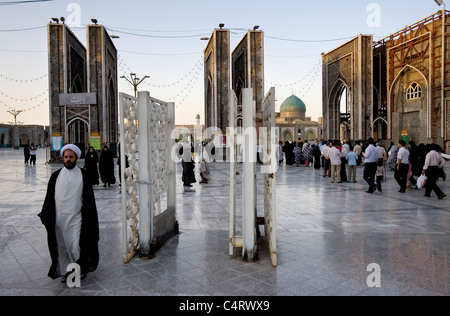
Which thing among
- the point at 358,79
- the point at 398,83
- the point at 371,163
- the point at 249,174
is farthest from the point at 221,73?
the point at 249,174

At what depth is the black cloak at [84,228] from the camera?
348 centimetres

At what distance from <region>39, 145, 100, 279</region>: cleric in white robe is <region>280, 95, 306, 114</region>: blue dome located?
174 feet

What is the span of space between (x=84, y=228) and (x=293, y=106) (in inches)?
2094

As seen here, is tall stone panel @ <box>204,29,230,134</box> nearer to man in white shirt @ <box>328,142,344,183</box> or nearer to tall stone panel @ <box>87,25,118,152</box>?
tall stone panel @ <box>87,25,118,152</box>

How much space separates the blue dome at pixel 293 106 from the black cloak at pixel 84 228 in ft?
174

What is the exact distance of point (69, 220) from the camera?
3.51 m

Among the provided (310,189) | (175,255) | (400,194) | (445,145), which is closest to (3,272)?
(175,255)

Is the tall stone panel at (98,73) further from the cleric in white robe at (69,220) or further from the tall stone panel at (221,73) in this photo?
the cleric in white robe at (69,220)

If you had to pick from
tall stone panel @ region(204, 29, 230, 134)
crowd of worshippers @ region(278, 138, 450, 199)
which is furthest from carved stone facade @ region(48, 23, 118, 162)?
crowd of worshippers @ region(278, 138, 450, 199)

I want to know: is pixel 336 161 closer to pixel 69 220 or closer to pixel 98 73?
pixel 69 220

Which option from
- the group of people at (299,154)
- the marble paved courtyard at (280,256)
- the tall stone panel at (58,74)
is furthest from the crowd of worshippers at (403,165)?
the tall stone panel at (58,74)

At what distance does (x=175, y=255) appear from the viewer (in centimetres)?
428
